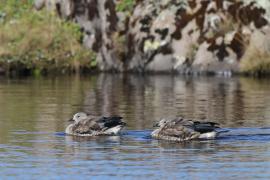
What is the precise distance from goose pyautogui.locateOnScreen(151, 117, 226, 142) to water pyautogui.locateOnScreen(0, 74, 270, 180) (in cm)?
19

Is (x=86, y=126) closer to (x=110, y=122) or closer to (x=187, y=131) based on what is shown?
(x=110, y=122)

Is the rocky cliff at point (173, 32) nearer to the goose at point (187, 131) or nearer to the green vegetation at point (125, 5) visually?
the green vegetation at point (125, 5)

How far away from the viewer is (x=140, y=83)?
42594 mm

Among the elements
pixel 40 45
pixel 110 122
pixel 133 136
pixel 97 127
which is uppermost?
pixel 40 45

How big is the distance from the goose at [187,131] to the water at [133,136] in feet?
0.63

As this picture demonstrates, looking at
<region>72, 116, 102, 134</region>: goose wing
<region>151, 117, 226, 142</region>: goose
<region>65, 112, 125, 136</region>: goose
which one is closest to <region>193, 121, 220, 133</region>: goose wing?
<region>151, 117, 226, 142</region>: goose

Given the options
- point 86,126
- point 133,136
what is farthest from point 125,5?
point 133,136

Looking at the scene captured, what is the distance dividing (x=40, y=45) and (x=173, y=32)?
6795mm

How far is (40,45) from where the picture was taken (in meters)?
55.0

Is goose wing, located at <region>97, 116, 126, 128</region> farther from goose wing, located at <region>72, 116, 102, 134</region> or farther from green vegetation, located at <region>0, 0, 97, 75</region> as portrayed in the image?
green vegetation, located at <region>0, 0, 97, 75</region>

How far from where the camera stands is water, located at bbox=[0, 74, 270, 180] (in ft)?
54.0

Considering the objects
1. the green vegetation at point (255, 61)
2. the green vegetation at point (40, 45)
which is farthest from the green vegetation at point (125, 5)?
the green vegetation at point (255, 61)

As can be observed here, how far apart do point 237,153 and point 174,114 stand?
26.7 ft

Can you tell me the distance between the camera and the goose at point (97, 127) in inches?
827
